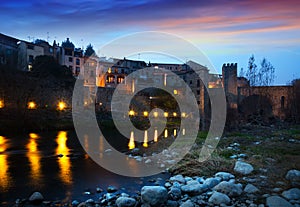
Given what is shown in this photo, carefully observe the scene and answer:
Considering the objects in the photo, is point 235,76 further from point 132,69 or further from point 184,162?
point 184,162

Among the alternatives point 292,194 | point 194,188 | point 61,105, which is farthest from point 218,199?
point 61,105

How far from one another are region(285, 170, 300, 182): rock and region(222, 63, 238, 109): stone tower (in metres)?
30.6

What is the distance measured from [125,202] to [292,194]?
3.93 meters

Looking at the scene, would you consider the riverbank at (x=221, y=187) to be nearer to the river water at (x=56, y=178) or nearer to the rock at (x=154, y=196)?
the rock at (x=154, y=196)

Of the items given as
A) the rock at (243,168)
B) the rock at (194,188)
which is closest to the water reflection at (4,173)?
the rock at (194,188)

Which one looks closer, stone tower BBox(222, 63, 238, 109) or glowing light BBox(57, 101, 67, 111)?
glowing light BBox(57, 101, 67, 111)

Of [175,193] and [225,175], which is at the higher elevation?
[225,175]

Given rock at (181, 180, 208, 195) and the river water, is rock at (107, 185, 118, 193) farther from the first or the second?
rock at (181, 180, 208, 195)

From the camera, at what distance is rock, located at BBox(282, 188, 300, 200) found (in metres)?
6.30

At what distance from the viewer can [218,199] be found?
6598mm

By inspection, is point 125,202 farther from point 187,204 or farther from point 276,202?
point 276,202

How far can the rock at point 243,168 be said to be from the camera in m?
8.61

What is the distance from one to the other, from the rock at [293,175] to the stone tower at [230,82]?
30575mm

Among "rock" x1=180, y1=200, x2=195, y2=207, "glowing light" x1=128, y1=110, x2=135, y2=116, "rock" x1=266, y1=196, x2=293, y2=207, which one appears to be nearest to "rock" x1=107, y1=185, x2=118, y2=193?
"rock" x1=180, y1=200, x2=195, y2=207
